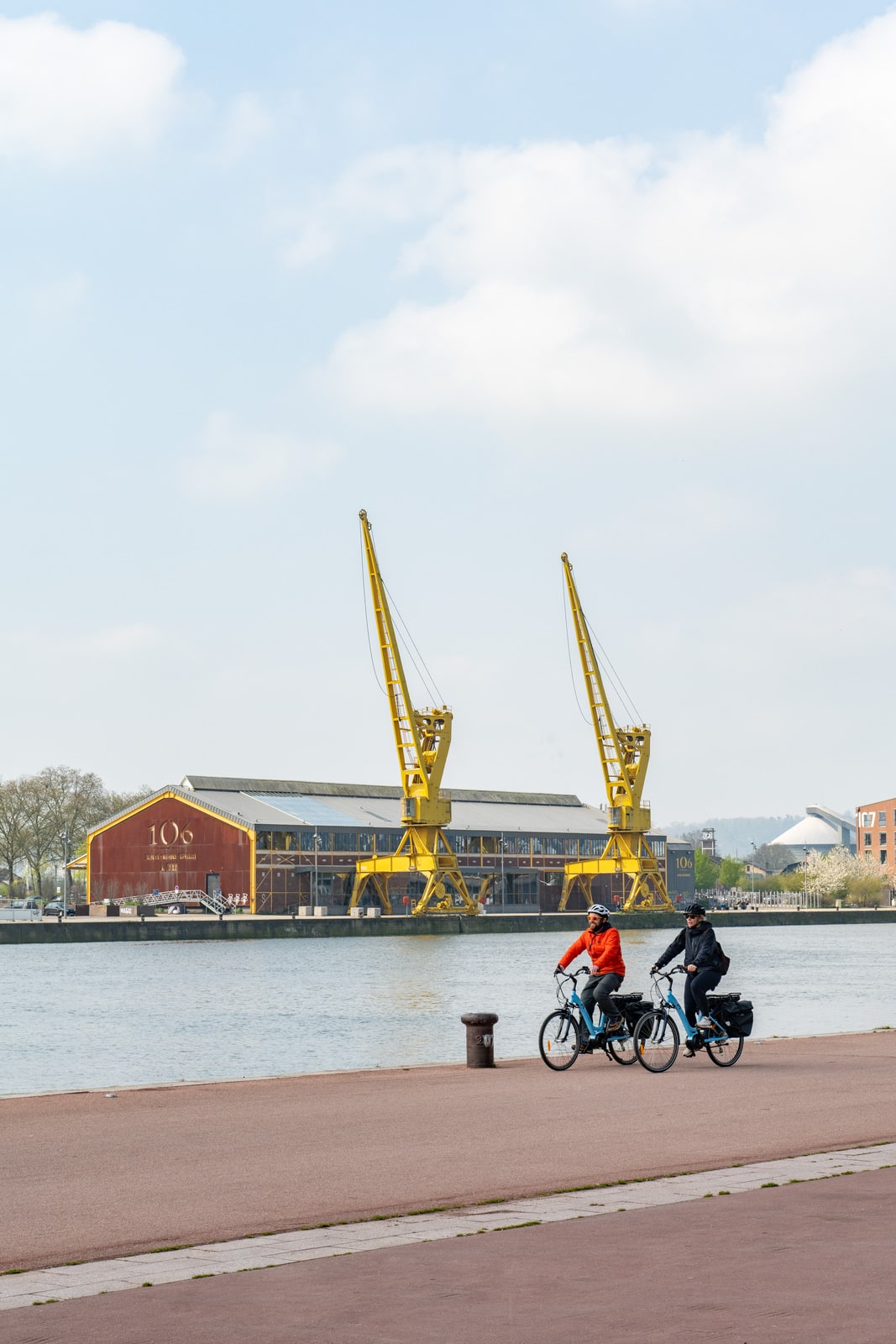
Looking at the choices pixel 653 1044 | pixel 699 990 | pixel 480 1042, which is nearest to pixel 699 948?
pixel 699 990

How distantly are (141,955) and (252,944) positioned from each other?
13.8m

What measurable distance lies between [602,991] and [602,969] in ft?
0.82

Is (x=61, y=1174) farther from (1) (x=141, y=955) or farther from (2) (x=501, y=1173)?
(1) (x=141, y=955)

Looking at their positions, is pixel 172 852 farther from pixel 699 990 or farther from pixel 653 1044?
pixel 653 1044

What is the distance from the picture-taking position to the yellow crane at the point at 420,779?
11225cm

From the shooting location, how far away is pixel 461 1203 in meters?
9.88

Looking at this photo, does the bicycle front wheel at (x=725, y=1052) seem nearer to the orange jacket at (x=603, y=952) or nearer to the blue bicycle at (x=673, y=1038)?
the blue bicycle at (x=673, y=1038)

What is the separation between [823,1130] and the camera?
515 inches

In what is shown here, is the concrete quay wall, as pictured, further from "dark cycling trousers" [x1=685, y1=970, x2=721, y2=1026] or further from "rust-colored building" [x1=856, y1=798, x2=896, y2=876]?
"dark cycling trousers" [x1=685, y1=970, x2=721, y2=1026]

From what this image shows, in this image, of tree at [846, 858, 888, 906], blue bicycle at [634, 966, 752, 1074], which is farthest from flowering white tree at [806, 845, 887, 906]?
blue bicycle at [634, 966, 752, 1074]

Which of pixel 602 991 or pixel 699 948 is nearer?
pixel 602 991

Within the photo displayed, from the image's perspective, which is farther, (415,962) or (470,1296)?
(415,962)

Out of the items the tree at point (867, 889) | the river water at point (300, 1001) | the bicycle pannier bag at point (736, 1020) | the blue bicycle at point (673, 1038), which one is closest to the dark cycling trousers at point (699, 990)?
the blue bicycle at point (673, 1038)

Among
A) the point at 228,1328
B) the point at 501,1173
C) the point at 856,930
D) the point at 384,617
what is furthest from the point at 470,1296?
the point at 856,930
